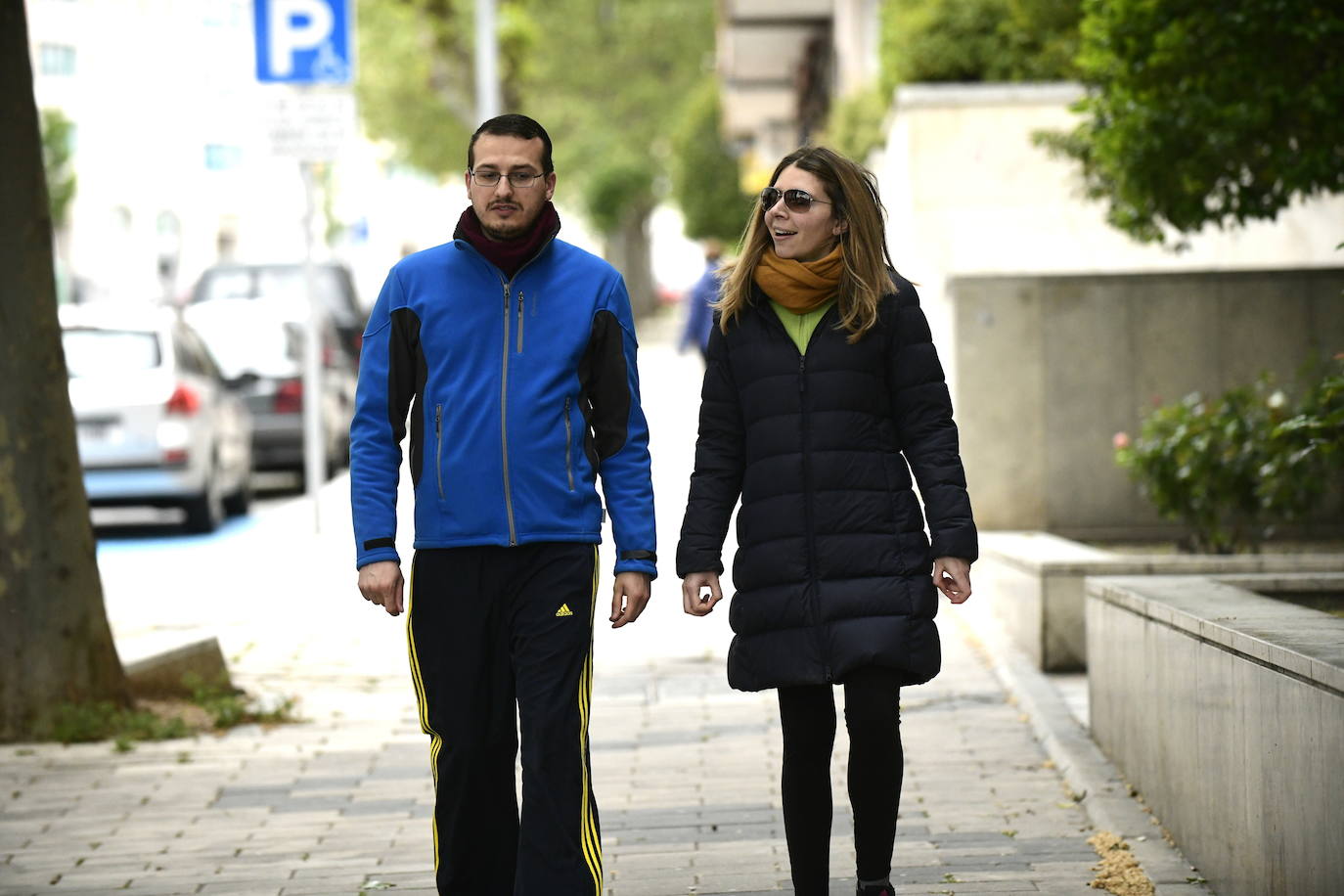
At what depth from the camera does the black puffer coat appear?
14.9 ft

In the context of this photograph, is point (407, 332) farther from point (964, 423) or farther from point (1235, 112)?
point (964, 423)

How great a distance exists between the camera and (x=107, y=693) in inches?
312

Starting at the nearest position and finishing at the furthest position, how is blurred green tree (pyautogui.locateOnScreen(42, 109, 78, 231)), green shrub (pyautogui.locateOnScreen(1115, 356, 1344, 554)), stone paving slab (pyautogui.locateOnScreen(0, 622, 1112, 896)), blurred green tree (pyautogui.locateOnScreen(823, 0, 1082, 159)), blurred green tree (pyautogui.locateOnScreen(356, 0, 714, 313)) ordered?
stone paving slab (pyautogui.locateOnScreen(0, 622, 1112, 896)), green shrub (pyautogui.locateOnScreen(1115, 356, 1344, 554)), blurred green tree (pyautogui.locateOnScreen(823, 0, 1082, 159)), blurred green tree (pyautogui.locateOnScreen(356, 0, 714, 313)), blurred green tree (pyautogui.locateOnScreen(42, 109, 78, 231))

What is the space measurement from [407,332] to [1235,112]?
569 centimetres

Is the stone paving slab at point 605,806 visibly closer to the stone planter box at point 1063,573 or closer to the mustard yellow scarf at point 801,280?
the stone planter box at point 1063,573

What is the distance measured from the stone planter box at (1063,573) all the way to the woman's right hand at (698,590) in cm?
354

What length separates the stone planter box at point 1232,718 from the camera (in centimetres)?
432

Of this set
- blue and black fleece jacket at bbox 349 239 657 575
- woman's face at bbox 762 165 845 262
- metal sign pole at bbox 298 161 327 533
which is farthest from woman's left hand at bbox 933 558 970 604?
metal sign pole at bbox 298 161 327 533

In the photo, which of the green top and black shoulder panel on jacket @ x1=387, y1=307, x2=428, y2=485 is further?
the green top

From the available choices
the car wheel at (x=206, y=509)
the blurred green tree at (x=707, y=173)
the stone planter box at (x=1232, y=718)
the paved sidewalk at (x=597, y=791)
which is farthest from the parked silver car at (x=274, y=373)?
the blurred green tree at (x=707, y=173)

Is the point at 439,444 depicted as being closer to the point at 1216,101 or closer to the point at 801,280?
the point at 801,280

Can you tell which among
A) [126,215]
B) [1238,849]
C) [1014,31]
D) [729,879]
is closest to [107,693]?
[729,879]

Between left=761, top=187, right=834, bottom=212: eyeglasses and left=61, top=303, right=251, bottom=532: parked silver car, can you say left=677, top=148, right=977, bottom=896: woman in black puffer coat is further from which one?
left=61, top=303, right=251, bottom=532: parked silver car

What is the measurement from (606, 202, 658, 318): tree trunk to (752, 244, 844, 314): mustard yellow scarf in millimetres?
51699
